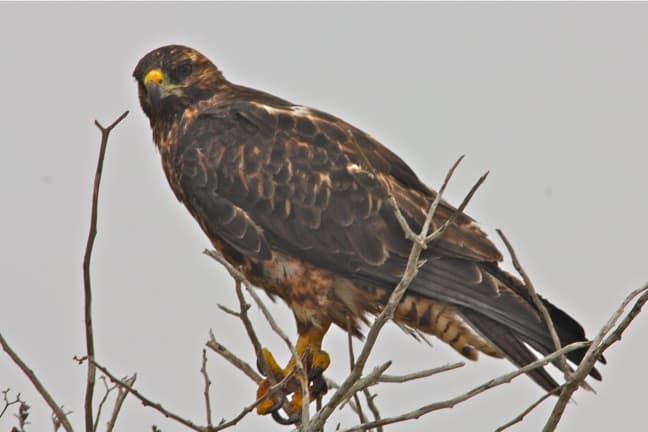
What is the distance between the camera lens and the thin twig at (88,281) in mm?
3736

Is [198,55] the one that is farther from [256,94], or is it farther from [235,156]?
[235,156]

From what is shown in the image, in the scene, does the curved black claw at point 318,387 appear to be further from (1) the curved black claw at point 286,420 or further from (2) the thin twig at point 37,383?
(2) the thin twig at point 37,383

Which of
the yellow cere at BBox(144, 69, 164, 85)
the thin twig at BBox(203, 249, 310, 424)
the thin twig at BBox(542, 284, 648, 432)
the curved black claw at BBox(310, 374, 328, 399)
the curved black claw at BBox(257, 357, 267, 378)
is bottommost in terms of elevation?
the thin twig at BBox(542, 284, 648, 432)

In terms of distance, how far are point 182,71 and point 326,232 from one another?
4.51 feet

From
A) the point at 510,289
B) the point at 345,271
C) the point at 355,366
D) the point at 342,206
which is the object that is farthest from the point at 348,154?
the point at 355,366

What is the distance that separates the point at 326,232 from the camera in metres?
5.84

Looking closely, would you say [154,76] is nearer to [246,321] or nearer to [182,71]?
[182,71]

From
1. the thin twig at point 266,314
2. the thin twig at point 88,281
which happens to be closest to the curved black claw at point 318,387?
the thin twig at point 266,314

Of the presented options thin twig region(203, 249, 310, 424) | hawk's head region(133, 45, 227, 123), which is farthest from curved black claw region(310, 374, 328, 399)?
thin twig region(203, 249, 310, 424)

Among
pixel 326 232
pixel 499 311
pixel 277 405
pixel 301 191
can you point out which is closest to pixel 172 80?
pixel 301 191

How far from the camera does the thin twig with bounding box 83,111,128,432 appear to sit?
12.3 feet

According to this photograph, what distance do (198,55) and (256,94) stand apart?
41cm

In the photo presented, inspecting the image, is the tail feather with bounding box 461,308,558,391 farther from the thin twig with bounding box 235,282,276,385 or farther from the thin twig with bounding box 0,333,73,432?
the thin twig with bounding box 0,333,73,432

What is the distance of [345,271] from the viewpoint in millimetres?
5730
